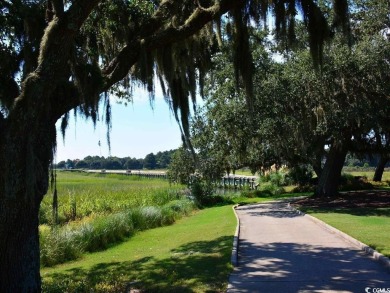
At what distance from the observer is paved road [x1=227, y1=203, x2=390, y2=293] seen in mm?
6406

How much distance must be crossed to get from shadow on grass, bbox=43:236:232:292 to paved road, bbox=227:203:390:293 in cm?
40

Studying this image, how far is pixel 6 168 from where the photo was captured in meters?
5.26

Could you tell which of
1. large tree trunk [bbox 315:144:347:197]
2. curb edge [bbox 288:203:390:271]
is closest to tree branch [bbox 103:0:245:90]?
curb edge [bbox 288:203:390:271]

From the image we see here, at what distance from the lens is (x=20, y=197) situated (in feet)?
17.4

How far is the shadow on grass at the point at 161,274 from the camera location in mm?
6848

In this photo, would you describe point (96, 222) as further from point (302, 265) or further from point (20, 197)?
point (20, 197)

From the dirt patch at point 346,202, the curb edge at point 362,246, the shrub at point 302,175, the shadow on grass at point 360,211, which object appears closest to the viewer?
the curb edge at point 362,246

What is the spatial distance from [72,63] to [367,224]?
10.2m

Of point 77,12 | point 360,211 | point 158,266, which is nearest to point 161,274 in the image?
point 158,266

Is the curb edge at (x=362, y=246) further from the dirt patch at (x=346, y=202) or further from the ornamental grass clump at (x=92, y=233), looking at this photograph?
the ornamental grass clump at (x=92, y=233)

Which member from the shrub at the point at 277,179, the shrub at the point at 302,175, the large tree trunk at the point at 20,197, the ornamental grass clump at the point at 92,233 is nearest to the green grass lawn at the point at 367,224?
the large tree trunk at the point at 20,197

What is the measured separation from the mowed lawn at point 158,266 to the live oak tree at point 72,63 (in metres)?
1.93

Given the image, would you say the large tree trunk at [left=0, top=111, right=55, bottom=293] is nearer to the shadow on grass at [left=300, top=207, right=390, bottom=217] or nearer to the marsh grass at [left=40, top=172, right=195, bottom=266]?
the marsh grass at [left=40, top=172, right=195, bottom=266]

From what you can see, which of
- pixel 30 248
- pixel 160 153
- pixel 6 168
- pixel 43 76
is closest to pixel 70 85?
pixel 43 76
